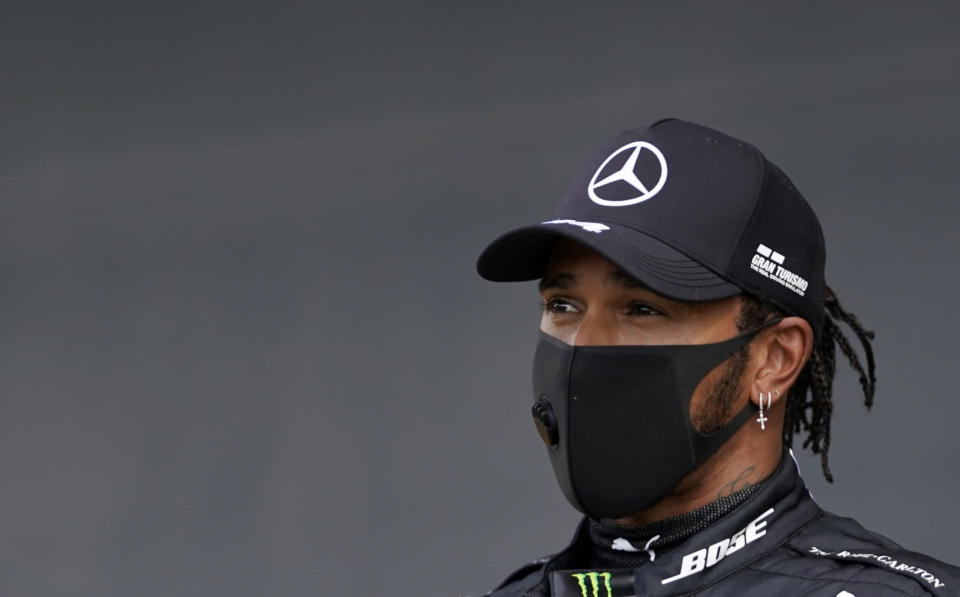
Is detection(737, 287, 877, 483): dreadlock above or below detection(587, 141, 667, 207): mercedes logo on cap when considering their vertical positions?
below

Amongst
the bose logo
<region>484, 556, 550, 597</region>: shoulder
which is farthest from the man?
<region>484, 556, 550, 597</region>: shoulder

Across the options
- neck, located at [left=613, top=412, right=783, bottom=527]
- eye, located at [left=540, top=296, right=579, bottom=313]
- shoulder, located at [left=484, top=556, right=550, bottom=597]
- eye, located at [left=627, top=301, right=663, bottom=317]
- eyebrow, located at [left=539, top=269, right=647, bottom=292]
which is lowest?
shoulder, located at [left=484, top=556, right=550, bottom=597]

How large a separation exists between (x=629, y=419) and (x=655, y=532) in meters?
0.16

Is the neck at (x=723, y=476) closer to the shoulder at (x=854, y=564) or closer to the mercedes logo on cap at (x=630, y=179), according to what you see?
the shoulder at (x=854, y=564)

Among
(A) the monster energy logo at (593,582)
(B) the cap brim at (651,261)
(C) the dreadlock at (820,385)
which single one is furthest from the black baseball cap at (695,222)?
(A) the monster energy logo at (593,582)

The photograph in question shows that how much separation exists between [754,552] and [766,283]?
0.35m

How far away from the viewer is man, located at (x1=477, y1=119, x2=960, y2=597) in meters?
1.96

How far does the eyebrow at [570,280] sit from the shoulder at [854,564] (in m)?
0.40

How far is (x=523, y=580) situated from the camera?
225cm

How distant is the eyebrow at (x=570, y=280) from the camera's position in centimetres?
198

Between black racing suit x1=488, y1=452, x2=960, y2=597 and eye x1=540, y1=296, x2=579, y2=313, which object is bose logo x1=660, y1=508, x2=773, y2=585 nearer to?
black racing suit x1=488, y1=452, x2=960, y2=597

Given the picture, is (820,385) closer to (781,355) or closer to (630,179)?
(781,355)

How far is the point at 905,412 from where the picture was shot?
3227 millimetres

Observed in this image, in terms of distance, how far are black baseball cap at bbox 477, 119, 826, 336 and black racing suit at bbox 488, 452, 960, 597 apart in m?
0.26
